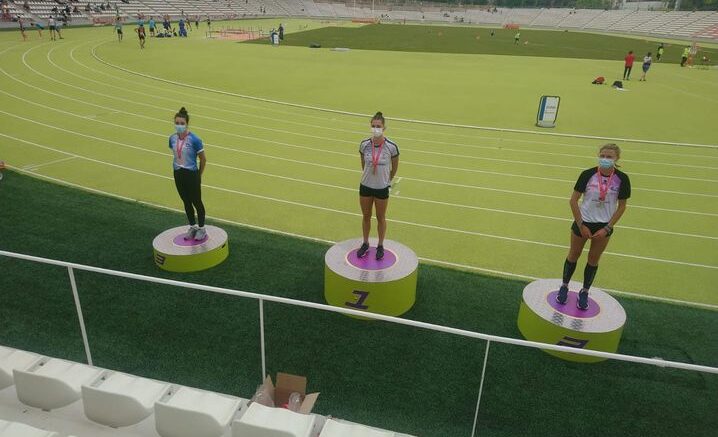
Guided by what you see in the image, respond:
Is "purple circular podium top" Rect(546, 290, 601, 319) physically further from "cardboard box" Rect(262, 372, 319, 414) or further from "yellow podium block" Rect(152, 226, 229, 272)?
"yellow podium block" Rect(152, 226, 229, 272)

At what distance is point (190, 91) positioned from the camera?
20.0 metres

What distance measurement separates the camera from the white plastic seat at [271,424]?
3.28 metres

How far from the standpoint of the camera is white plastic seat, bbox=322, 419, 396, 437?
11.2 feet

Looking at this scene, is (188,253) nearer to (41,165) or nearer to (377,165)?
(377,165)

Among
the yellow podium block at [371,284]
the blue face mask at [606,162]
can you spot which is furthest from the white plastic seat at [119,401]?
the blue face mask at [606,162]

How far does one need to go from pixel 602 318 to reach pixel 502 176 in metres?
6.66

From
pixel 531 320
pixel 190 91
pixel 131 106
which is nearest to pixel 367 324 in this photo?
pixel 531 320

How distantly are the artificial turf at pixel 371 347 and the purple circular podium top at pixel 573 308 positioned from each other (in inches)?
22.6

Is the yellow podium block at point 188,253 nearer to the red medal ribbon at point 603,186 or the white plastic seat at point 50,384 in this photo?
the white plastic seat at point 50,384

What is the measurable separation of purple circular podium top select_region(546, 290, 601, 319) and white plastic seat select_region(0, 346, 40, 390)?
18.7 feet

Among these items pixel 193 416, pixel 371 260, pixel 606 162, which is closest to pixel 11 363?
pixel 193 416

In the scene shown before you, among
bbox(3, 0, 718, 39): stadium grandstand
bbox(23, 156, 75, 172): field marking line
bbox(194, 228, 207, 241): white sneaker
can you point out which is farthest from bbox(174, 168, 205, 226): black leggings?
bbox(3, 0, 718, 39): stadium grandstand

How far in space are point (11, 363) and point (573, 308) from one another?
6099mm

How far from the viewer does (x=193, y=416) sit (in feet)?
11.2
